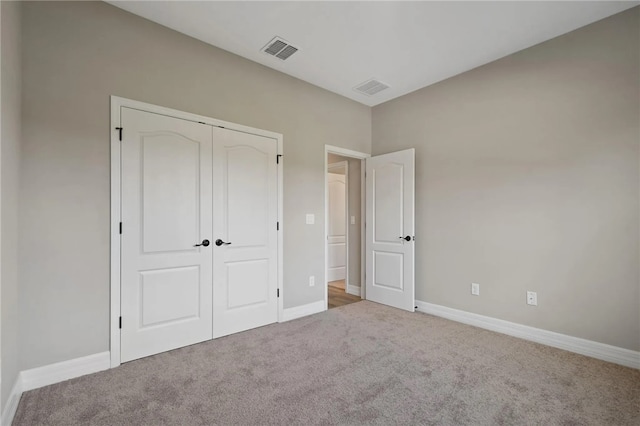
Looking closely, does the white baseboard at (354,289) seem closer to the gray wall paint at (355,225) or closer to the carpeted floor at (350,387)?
the gray wall paint at (355,225)

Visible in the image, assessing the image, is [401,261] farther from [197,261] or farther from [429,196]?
[197,261]

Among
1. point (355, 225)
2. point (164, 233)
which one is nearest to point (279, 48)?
point (164, 233)

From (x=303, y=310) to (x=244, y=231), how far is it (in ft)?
4.25

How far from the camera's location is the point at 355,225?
15.7ft

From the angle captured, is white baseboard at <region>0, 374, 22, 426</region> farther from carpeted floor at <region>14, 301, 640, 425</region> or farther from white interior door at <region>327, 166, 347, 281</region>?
white interior door at <region>327, 166, 347, 281</region>

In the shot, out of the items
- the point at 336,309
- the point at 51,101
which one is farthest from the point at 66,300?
the point at 336,309

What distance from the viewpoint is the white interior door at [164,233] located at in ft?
8.04

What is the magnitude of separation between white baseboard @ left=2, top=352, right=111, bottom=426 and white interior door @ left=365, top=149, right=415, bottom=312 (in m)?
3.20

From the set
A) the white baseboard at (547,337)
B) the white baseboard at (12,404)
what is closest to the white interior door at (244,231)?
the white baseboard at (12,404)

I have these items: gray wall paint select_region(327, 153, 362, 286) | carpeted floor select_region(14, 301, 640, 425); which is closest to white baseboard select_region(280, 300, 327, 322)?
carpeted floor select_region(14, 301, 640, 425)

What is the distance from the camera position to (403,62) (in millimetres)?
3236

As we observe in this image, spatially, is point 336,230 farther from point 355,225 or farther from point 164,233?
point 164,233

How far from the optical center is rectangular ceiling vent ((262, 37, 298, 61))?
288cm

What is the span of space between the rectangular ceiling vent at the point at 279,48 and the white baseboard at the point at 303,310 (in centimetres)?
291
